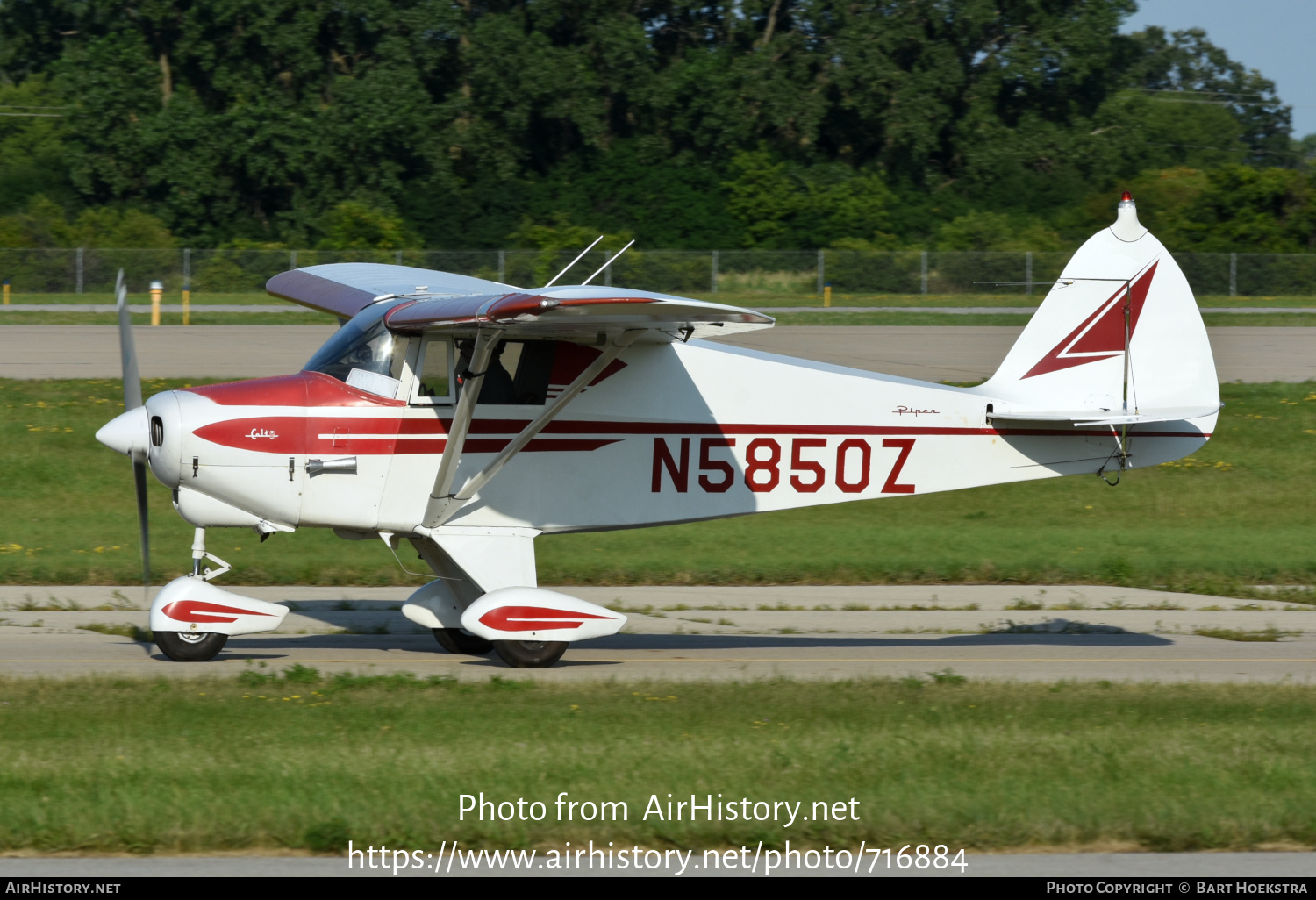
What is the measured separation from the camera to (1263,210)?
51.8 meters

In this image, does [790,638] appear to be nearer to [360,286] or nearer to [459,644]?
[459,644]

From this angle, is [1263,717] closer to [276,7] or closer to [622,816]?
[622,816]

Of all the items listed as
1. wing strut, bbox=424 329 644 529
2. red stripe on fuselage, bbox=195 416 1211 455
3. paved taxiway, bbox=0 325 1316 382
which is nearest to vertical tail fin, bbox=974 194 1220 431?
red stripe on fuselage, bbox=195 416 1211 455

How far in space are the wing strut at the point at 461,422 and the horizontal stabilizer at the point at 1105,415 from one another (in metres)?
3.94

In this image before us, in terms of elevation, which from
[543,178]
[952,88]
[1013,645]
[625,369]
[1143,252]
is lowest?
[1013,645]

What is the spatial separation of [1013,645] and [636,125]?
48938mm

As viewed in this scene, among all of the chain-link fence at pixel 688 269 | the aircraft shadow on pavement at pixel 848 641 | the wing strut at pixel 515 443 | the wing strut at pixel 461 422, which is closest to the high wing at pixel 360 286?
the wing strut at pixel 515 443

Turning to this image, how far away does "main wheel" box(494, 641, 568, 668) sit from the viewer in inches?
406

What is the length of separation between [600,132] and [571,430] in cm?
4782

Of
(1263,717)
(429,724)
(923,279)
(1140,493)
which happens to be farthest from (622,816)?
(923,279)

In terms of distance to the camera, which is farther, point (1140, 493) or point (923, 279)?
point (923, 279)

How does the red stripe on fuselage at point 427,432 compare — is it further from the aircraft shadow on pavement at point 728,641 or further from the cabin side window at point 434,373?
the aircraft shadow on pavement at point 728,641

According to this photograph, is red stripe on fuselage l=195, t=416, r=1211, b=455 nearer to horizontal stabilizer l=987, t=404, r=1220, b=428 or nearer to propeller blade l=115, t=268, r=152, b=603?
horizontal stabilizer l=987, t=404, r=1220, b=428

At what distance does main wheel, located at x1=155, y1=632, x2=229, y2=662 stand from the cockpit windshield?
1.99 meters
